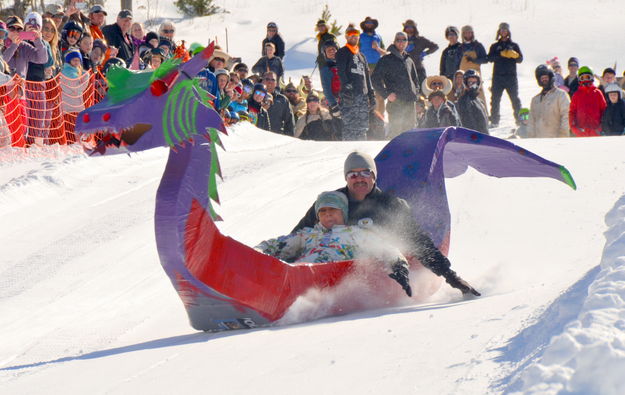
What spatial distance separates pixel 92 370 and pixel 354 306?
2087mm

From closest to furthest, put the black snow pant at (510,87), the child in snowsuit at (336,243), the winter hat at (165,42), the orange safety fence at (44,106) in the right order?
the child in snowsuit at (336,243) → the orange safety fence at (44,106) → the winter hat at (165,42) → the black snow pant at (510,87)

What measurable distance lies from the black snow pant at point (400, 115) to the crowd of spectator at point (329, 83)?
16mm

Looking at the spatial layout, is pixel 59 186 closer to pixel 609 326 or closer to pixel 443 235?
pixel 443 235

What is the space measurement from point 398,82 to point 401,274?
8127mm

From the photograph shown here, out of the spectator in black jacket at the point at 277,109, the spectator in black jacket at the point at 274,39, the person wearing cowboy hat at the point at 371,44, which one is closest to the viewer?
the spectator in black jacket at the point at 277,109

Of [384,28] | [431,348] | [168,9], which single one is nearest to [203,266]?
[431,348]

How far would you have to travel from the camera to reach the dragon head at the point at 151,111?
495 centimetres

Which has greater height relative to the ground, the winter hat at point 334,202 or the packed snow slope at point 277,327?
the winter hat at point 334,202

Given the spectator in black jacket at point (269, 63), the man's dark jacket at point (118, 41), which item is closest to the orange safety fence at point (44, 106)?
the man's dark jacket at point (118, 41)

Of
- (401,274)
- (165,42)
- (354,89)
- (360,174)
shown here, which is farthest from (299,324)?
(165,42)

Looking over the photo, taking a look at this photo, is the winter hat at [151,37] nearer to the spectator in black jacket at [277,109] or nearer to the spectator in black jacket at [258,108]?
the spectator in black jacket at [258,108]

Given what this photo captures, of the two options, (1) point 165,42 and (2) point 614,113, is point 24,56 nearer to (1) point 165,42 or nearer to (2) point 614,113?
(1) point 165,42

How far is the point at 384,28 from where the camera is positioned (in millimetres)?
28609

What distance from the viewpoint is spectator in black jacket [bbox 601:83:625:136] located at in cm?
1335
